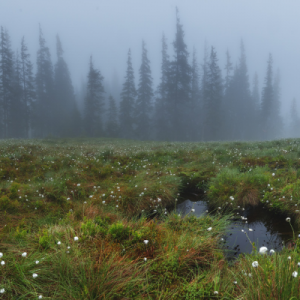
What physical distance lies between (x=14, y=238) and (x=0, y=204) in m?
2.05

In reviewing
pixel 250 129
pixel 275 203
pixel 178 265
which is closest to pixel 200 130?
pixel 250 129

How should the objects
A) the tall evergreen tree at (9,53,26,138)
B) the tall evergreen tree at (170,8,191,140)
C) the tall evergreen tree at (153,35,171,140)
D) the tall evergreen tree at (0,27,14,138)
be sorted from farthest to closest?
the tall evergreen tree at (153,35,171,140), the tall evergreen tree at (170,8,191,140), the tall evergreen tree at (9,53,26,138), the tall evergreen tree at (0,27,14,138)

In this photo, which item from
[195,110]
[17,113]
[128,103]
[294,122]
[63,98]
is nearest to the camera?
[17,113]

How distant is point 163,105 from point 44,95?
27684 millimetres

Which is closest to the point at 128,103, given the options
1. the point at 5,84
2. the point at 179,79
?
the point at 179,79

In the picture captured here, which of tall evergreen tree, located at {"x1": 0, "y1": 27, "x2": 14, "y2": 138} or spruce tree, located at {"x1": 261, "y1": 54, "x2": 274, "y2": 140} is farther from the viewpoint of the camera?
spruce tree, located at {"x1": 261, "y1": 54, "x2": 274, "y2": 140}

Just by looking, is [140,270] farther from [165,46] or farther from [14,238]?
[165,46]

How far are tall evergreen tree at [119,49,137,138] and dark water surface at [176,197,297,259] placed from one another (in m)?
39.4

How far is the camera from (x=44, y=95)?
1822 inches

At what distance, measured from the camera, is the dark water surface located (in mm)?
3938

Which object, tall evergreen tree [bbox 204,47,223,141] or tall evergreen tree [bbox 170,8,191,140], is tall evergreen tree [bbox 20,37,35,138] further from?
tall evergreen tree [bbox 204,47,223,141]

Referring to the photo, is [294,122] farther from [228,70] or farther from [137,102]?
[137,102]

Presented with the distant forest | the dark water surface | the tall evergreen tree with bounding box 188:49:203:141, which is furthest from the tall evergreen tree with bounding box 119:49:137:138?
the dark water surface

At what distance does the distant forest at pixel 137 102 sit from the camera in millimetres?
40188
